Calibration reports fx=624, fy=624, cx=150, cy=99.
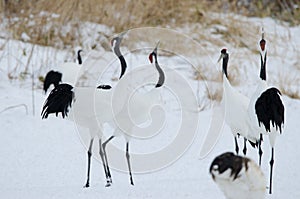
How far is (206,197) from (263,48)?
3.83ft

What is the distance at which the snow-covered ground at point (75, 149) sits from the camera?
4125 millimetres

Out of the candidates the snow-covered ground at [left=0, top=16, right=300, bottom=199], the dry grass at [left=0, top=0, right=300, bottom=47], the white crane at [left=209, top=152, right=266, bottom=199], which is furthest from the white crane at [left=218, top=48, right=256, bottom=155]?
the dry grass at [left=0, top=0, right=300, bottom=47]

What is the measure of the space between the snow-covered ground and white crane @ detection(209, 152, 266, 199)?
3.43 ft

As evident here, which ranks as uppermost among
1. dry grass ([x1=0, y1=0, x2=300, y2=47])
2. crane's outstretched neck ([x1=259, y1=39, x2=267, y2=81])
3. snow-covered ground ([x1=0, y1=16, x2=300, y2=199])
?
dry grass ([x1=0, y1=0, x2=300, y2=47])

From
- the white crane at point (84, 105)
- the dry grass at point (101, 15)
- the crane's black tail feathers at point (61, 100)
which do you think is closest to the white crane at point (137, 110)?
the white crane at point (84, 105)

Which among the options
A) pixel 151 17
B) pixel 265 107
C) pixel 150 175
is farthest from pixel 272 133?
pixel 151 17

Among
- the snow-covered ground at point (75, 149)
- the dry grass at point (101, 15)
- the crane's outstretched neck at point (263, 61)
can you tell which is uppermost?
the dry grass at point (101, 15)

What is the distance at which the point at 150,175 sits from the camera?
4684 millimetres

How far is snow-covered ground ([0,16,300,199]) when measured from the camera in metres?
4.12

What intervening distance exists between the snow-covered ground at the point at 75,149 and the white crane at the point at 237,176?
104cm

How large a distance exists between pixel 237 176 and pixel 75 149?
2817 mm

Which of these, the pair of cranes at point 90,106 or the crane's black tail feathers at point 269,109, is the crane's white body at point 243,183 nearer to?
the crane's black tail feathers at point 269,109

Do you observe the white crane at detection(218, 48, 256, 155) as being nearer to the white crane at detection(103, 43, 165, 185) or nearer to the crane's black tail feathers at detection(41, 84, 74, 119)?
the white crane at detection(103, 43, 165, 185)

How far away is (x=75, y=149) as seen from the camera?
5352mm
